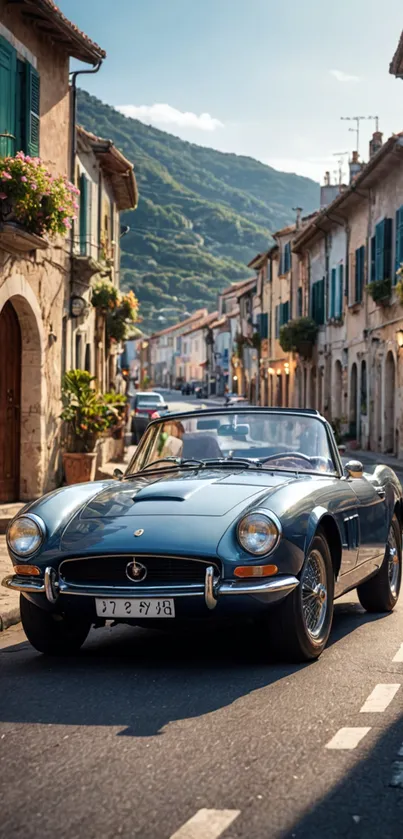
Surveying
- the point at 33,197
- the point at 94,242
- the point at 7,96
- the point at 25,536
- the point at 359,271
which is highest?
the point at 359,271

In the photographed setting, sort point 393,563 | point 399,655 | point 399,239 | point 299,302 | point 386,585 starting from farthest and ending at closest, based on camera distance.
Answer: point 299,302
point 399,239
point 393,563
point 386,585
point 399,655

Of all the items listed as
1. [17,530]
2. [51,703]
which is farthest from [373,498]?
[51,703]

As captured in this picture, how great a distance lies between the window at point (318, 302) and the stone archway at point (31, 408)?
83.9 feet

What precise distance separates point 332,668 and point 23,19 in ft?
38.0

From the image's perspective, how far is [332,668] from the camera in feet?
19.4

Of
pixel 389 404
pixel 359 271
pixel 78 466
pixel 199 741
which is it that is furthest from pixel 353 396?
pixel 199 741

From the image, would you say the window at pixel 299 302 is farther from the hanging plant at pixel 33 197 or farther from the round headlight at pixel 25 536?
the round headlight at pixel 25 536

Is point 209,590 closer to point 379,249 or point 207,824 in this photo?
point 207,824

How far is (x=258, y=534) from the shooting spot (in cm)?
580

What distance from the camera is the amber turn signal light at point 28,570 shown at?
602cm

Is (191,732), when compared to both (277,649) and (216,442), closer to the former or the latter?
(277,649)

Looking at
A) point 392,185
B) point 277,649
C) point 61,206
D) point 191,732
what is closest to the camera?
point 191,732

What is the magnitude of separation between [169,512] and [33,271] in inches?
392

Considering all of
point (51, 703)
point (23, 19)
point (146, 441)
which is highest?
point (23, 19)
